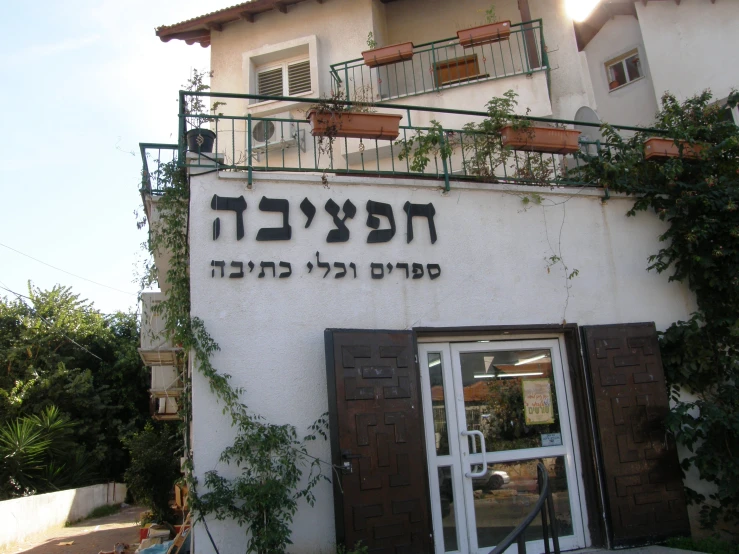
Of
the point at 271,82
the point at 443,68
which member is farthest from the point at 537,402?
the point at 271,82

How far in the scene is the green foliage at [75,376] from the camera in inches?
655

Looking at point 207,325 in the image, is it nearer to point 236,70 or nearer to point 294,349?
point 294,349

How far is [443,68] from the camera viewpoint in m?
10.5

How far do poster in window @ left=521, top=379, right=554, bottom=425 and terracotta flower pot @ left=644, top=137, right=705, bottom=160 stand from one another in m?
2.82

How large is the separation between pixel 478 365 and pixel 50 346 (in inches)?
679

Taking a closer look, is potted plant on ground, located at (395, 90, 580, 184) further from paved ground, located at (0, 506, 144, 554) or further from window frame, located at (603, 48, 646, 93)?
paved ground, located at (0, 506, 144, 554)

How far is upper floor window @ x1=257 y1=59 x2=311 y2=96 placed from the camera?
10500 mm

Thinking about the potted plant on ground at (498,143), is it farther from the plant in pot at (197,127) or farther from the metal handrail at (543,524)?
the metal handrail at (543,524)

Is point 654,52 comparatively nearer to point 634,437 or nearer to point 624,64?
point 624,64

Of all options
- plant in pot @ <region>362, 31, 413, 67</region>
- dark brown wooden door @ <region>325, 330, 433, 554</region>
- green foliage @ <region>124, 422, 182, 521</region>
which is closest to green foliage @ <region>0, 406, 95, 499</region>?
green foliage @ <region>124, 422, 182, 521</region>

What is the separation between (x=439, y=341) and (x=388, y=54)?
5.24m

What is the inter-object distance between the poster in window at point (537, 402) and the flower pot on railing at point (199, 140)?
375 centimetres

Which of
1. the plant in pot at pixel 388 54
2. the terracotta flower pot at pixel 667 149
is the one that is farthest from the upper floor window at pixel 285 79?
the terracotta flower pot at pixel 667 149

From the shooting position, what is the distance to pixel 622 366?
575cm
